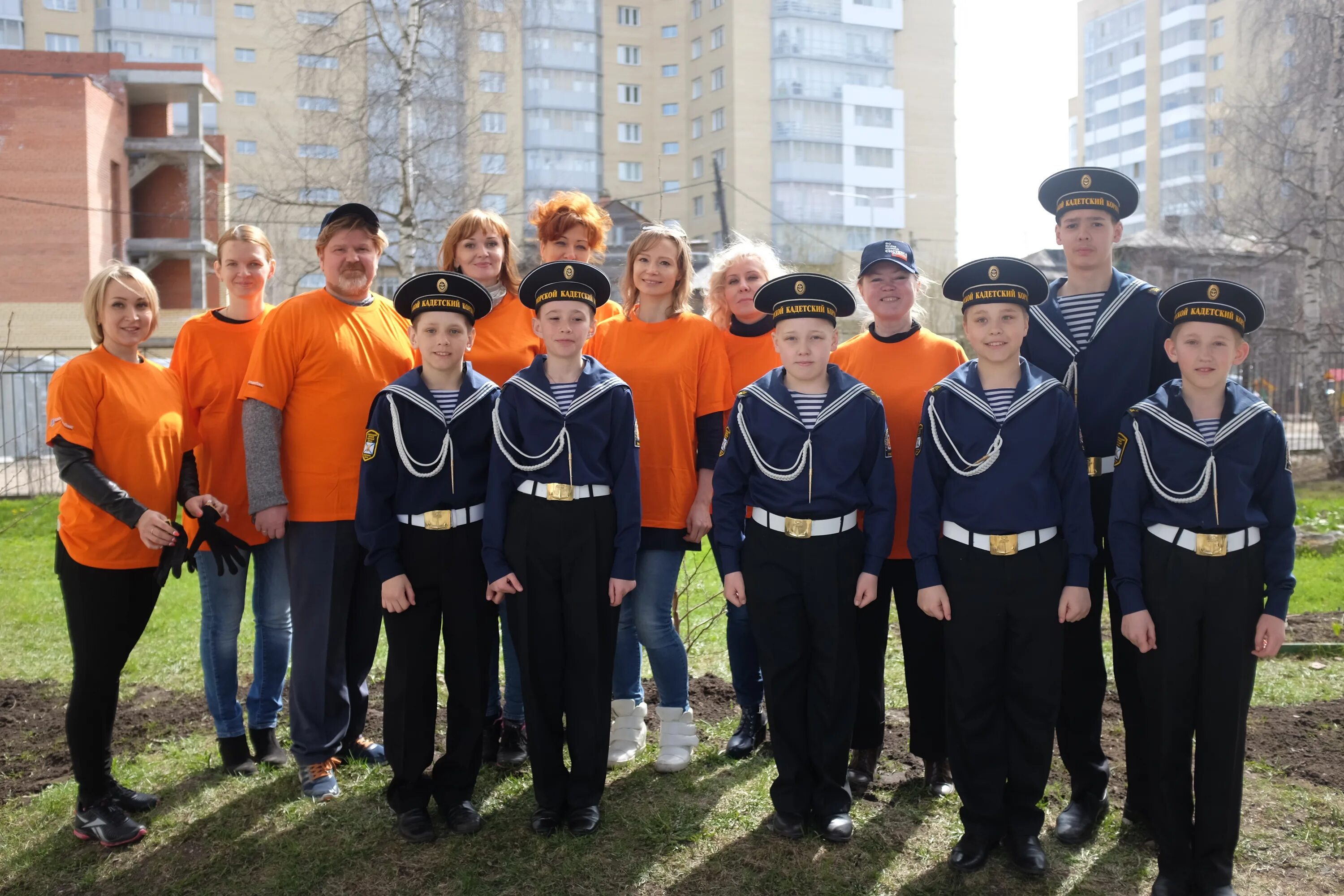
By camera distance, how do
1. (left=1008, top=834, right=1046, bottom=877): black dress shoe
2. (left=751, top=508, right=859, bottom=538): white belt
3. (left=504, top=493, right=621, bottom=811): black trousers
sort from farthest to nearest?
Answer: (left=504, top=493, right=621, bottom=811): black trousers → (left=751, top=508, right=859, bottom=538): white belt → (left=1008, top=834, right=1046, bottom=877): black dress shoe

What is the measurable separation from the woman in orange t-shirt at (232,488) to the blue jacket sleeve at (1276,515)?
3910 mm

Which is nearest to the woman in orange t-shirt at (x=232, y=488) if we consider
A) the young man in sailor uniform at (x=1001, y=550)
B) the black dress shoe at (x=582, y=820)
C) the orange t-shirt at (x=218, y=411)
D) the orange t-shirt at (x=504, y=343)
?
the orange t-shirt at (x=218, y=411)

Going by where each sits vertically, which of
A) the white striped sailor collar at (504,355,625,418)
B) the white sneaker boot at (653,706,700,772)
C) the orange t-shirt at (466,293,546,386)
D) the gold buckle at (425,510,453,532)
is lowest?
the white sneaker boot at (653,706,700,772)

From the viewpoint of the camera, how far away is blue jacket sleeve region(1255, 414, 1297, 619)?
3.37 metres

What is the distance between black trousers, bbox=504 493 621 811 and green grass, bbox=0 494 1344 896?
0.84 feet

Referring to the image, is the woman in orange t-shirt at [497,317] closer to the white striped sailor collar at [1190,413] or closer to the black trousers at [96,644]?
the black trousers at [96,644]

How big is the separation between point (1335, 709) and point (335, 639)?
4996 millimetres

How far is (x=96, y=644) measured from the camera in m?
4.02

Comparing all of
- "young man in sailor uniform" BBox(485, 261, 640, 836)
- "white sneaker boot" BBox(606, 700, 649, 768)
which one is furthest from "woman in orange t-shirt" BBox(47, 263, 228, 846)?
"white sneaker boot" BBox(606, 700, 649, 768)

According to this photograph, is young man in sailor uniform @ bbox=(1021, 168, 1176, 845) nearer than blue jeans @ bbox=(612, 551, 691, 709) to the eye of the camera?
Yes

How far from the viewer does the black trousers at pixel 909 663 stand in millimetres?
4199

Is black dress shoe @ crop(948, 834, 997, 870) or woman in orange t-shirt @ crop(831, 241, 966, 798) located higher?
woman in orange t-shirt @ crop(831, 241, 966, 798)

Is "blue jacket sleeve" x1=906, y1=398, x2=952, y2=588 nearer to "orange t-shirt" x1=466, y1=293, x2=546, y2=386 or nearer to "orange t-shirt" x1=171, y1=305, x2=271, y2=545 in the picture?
"orange t-shirt" x1=466, y1=293, x2=546, y2=386

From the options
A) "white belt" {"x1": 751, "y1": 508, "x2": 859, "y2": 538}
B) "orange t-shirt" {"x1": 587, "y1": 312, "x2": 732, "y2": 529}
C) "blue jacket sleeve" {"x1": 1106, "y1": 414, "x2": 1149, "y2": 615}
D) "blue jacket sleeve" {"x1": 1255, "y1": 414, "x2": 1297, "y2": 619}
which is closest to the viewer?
"blue jacket sleeve" {"x1": 1255, "y1": 414, "x2": 1297, "y2": 619}
